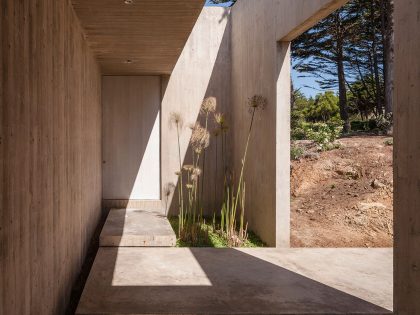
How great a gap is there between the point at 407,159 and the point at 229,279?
1.68 meters

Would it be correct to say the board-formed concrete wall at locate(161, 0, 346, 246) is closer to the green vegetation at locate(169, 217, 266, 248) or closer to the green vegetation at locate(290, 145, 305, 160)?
the green vegetation at locate(169, 217, 266, 248)

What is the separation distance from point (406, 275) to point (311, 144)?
5482 millimetres

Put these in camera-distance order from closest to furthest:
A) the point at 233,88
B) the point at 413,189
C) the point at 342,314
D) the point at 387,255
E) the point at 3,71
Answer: the point at 3,71 < the point at 413,189 < the point at 342,314 < the point at 387,255 < the point at 233,88

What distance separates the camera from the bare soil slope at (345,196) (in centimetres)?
528

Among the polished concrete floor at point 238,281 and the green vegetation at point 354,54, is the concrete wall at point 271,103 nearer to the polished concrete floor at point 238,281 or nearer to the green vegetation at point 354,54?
the polished concrete floor at point 238,281

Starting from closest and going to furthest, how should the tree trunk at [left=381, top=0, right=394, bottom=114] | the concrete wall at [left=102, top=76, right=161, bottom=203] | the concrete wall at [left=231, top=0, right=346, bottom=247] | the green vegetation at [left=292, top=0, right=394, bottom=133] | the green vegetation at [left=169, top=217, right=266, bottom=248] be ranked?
1. the concrete wall at [left=231, top=0, right=346, bottom=247]
2. the green vegetation at [left=169, top=217, right=266, bottom=248]
3. the concrete wall at [left=102, top=76, right=161, bottom=203]
4. the tree trunk at [left=381, top=0, right=394, bottom=114]
5. the green vegetation at [left=292, top=0, right=394, bottom=133]

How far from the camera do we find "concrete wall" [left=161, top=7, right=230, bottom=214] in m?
6.78

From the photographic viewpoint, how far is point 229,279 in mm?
3232

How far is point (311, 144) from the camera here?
294 inches

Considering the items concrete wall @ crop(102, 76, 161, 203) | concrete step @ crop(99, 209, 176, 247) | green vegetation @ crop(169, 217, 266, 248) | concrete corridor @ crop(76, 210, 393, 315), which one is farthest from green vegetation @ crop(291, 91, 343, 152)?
concrete corridor @ crop(76, 210, 393, 315)

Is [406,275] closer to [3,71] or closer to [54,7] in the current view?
[3,71]

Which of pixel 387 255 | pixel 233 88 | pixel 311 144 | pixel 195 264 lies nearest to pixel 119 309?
pixel 195 264

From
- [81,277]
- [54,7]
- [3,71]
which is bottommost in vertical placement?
[81,277]

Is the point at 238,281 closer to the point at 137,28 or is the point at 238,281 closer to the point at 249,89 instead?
the point at 137,28
